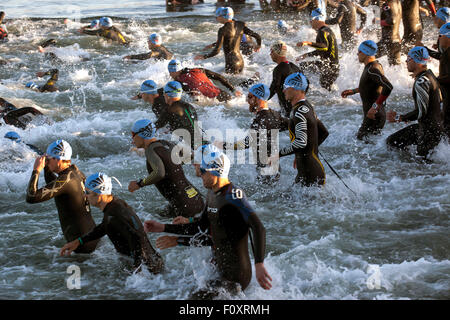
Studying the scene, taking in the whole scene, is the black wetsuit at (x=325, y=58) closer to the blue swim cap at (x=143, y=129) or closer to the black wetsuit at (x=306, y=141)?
the black wetsuit at (x=306, y=141)

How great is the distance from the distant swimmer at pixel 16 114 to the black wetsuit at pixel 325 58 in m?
5.40

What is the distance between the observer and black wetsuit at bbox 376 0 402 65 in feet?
39.0

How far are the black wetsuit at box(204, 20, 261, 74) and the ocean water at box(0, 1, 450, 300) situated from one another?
0.52 m

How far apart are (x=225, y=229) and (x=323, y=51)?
7162mm

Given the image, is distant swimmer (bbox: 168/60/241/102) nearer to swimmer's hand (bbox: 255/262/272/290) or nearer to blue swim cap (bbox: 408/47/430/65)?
blue swim cap (bbox: 408/47/430/65)

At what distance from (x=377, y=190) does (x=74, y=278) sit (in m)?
4.24

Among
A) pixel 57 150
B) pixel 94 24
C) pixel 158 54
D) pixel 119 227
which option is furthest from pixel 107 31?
pixel 119 227

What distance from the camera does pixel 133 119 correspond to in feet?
37.8

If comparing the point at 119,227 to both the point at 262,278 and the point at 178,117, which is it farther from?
the point at 178,117

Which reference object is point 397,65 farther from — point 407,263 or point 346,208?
point 407,263

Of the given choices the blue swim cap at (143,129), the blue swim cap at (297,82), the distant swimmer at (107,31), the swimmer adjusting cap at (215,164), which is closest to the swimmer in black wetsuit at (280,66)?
the blue swim cap at (297,82)

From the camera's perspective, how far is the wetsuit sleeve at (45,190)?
549 cm

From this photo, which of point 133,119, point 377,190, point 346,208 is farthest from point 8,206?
point 377,190

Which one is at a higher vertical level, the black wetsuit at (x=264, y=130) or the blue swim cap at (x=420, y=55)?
the blue swim cap at (x=420, y=55)
